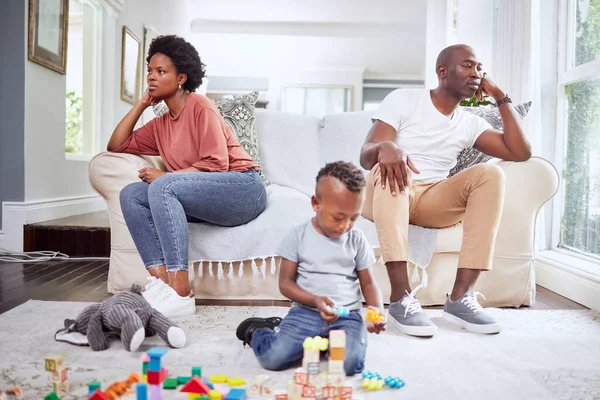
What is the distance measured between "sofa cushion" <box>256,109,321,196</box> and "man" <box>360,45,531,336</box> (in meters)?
0.75

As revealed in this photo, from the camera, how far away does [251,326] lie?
1.63 m

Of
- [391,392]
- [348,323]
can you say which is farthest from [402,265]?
[391,392]

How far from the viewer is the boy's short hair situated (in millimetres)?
1366

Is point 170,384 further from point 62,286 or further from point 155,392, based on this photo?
point 62,286

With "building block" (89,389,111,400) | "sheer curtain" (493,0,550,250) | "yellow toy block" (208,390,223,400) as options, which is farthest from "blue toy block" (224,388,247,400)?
"sheer curtain" (493,0,550,250)

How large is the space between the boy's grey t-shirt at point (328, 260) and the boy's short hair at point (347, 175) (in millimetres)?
191

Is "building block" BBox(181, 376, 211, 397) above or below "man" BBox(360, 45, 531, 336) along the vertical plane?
below

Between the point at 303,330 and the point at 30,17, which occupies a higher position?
the point at 30,17

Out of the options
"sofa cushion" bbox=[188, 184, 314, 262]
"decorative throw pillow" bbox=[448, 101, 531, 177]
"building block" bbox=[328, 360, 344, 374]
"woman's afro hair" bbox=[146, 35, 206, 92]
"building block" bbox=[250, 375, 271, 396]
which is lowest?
"building block" bbox=[250, 375, 271, 396]

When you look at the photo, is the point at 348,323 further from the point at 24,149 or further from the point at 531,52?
the point at 24,149

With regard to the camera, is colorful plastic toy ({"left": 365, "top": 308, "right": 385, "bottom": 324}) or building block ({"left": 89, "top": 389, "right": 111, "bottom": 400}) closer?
building block ({"left": 89, "top": 389, "right": 111, "bottom": 400})

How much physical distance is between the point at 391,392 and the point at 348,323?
0.23m

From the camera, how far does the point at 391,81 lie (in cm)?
1127

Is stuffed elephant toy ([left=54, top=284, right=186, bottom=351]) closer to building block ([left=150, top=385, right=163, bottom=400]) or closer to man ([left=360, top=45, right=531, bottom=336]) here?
building block ([left=150, top=385, right=163, bottom=400])
